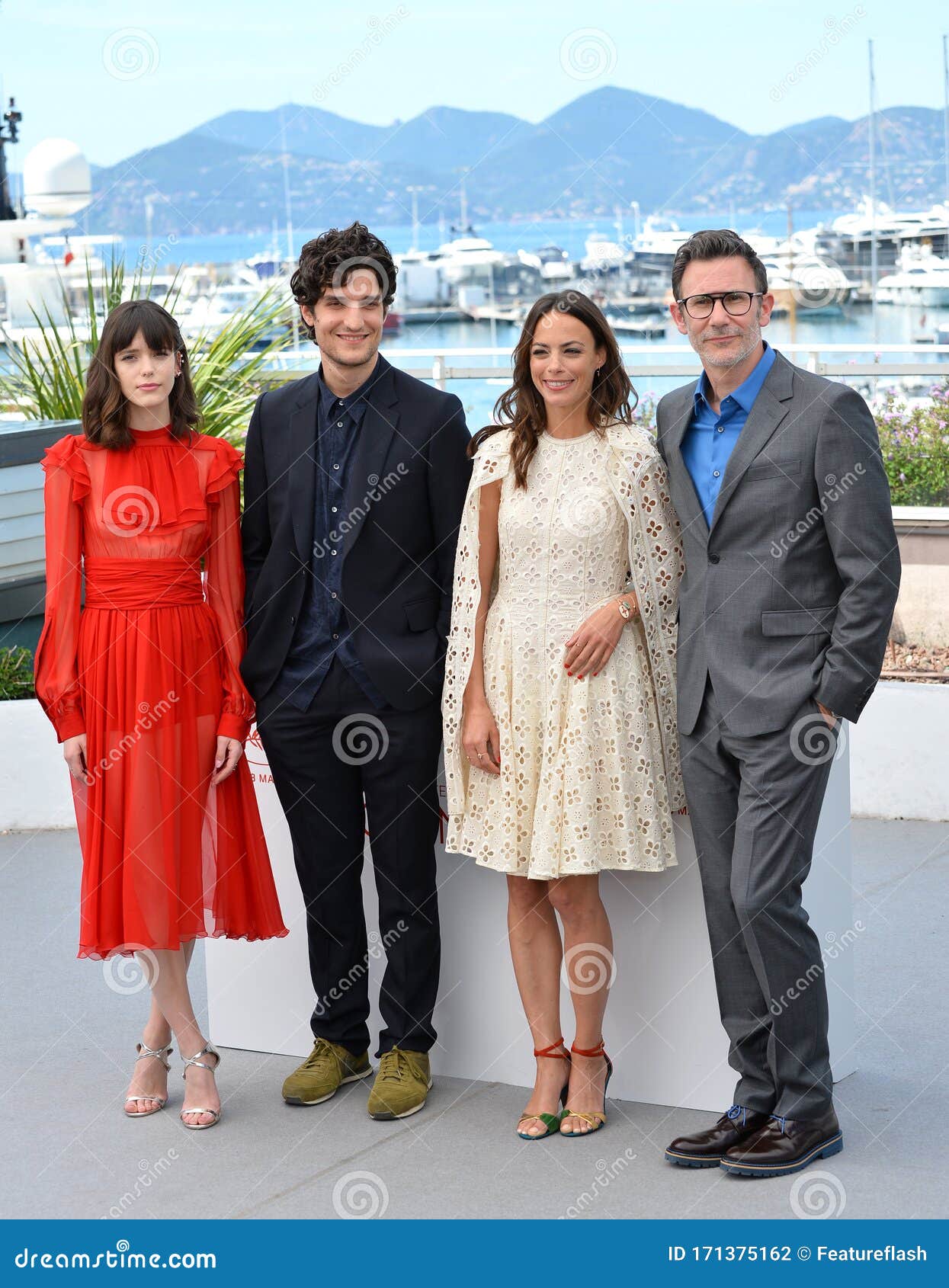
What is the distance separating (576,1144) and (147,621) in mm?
1398

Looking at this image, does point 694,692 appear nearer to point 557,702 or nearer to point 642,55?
point 557,702

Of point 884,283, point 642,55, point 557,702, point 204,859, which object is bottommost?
point 204,859

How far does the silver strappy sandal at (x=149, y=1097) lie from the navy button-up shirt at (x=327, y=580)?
885mm

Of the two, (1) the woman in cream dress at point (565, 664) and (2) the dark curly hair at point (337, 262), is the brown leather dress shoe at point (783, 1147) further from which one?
(2) the dark curly hair at point (337, 262)

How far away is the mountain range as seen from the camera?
368 feet

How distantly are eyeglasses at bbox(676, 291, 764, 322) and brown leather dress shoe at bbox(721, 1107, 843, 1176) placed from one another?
5.08ft

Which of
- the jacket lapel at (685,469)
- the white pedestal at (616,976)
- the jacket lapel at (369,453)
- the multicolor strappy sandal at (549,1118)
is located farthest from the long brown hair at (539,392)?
the multicolor strappy sandal at (549,1118)

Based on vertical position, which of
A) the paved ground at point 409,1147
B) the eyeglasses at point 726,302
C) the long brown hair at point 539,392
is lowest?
the paved ground at point 409,1147

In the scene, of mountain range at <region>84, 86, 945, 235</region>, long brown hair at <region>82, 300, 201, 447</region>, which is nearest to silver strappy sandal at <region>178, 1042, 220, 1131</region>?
long brown hair at <region>82, 300, 201, 447</region>

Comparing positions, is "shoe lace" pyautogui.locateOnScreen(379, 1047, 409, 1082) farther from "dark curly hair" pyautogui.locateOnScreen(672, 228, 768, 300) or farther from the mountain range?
the mountain range

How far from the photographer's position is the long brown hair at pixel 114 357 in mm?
3088

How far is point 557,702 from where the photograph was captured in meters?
2.98

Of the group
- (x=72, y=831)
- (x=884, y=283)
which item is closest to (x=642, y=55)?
(x=884, y=283)

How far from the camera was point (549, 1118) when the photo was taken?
312cm
